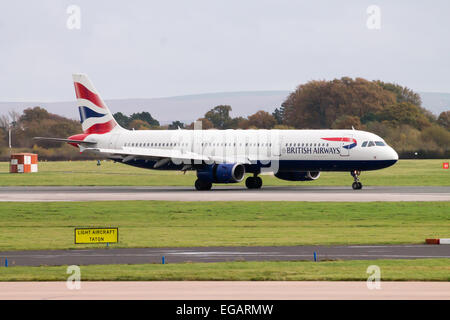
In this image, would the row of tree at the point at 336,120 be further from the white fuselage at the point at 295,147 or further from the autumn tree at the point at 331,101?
the white fuselage at the point at 295,147

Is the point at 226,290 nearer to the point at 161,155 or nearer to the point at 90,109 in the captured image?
the point at 161,155

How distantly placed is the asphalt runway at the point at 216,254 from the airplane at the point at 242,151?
2995 centimetres

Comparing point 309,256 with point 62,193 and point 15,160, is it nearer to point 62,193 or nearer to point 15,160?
point 62,193

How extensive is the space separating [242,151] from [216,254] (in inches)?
1399

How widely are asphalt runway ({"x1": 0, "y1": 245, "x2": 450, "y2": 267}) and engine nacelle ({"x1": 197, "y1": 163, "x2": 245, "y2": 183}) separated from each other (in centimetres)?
2992

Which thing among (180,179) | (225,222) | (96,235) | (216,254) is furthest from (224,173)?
(216,254)

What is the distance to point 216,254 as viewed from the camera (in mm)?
27594

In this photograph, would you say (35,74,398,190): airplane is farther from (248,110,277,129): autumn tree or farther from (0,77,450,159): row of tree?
(248,110,277,129): autumn tree

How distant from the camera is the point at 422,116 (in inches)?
5002

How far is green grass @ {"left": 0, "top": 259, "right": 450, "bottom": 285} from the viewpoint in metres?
22.1

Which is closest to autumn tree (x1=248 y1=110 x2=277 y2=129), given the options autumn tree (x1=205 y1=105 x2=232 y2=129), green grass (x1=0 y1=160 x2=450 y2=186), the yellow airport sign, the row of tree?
the row of tree

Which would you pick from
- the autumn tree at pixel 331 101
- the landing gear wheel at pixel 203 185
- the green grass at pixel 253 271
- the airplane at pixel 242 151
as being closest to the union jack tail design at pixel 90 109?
the airplane at pixel 242 151

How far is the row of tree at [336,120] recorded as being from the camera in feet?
367

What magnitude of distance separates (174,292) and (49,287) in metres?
3.24
